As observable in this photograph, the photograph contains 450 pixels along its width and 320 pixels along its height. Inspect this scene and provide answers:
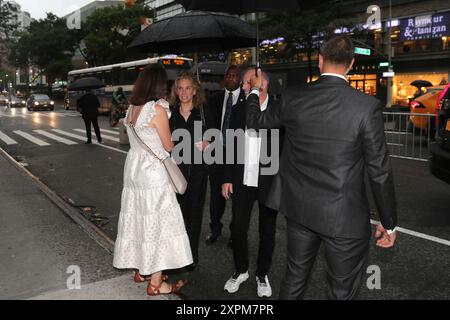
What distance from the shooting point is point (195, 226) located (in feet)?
14.0

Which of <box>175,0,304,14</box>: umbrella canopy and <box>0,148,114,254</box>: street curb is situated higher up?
<box>175,0,304,14</box>: umbrella canopy

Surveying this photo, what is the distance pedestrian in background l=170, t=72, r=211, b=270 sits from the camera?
4.19m

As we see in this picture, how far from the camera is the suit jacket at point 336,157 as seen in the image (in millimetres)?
2506

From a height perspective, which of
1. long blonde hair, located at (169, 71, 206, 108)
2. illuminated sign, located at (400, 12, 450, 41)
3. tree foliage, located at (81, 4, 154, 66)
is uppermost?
tree foliage, located at (81, 4, 154, 66)

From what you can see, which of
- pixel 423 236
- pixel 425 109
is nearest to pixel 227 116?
pixel 423 236

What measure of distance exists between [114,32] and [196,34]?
152 feet

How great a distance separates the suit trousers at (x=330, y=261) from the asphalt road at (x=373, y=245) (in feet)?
3.47

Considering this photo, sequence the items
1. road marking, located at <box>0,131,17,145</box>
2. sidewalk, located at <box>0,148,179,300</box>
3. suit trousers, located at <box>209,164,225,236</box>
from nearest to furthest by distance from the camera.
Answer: sidewalk, located at <box>0,148,179,300</box>
suit trousers, located at <box>209,164,225,236</box>
road marking, located at <box>0,131,17,145</box>

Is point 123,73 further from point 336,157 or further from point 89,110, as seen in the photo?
point 336,157

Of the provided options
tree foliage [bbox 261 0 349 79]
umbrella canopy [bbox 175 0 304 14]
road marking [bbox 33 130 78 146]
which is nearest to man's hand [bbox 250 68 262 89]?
umbrella canopy [bbox 175 0 304 14]

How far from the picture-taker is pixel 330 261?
105 inches

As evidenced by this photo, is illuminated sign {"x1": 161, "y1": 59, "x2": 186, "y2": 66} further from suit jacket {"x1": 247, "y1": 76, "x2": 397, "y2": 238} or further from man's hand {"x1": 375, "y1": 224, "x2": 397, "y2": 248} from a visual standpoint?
man's hand {"x1": 375, "y1": 224, "x2": 397, "y2": 248}
